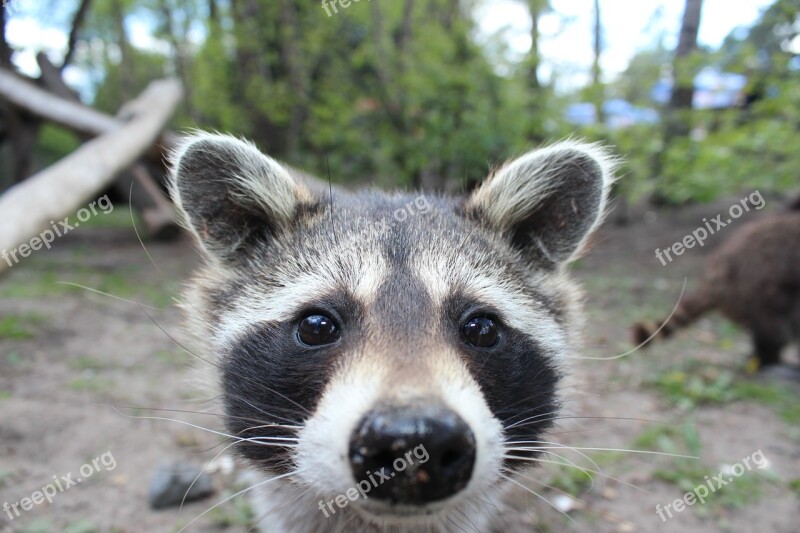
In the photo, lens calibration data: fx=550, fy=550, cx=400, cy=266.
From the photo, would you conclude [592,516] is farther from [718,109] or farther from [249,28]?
[249,28]

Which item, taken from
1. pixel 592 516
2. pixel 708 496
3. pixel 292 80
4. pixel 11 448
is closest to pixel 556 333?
pixel 592 516

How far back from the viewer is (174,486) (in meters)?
4.04

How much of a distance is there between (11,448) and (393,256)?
3.81m

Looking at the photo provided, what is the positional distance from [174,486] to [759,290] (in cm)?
669

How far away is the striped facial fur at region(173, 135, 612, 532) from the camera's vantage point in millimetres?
2102

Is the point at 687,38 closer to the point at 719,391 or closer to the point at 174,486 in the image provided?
the point at 719,391

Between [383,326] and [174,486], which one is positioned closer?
[383,326]

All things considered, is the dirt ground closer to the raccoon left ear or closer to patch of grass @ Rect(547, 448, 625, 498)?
patch of grass @ Rect(547, 448, 625, 498)

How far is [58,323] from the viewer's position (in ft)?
23.7

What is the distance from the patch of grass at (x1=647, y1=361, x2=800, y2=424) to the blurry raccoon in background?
0.53 m

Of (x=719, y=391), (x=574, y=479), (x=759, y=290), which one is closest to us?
(x=574, y=479)

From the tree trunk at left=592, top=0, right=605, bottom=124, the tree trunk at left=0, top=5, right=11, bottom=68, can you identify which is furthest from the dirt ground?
the tree trunk at left=0, top=5, right=11, bottom=68

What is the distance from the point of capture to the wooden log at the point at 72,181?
15.1 feet

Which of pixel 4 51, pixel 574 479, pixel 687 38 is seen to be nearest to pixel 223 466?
pixel 574 479
